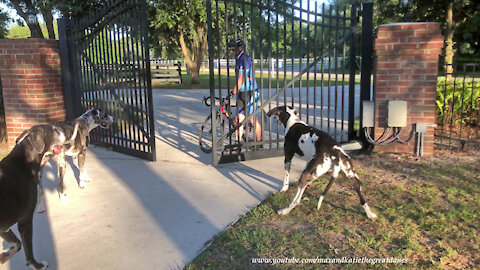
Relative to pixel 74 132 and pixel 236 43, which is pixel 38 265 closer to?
pixel 74 132

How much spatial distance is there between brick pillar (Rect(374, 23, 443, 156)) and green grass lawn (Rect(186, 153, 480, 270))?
1357mm

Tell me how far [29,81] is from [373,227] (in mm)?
6410

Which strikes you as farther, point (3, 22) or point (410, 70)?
point (3, 22)

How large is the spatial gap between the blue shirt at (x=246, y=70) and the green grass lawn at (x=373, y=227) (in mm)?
2019

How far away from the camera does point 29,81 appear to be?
7.12 m

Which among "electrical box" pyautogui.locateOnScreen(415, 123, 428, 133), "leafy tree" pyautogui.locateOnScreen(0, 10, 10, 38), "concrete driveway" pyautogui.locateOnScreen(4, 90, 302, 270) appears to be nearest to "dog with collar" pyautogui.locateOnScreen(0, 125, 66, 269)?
"concrete driveway" pyautogui.locateOnScreen(4, 90, 302, 270)

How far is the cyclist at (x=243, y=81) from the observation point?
609 cm

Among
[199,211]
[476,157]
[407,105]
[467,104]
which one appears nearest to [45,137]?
[199,211]

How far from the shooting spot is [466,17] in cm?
2827

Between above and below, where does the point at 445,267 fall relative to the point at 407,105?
below

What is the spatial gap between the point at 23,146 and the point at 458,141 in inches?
275

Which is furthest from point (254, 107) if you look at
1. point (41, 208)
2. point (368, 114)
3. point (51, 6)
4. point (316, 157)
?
point (51, 6)

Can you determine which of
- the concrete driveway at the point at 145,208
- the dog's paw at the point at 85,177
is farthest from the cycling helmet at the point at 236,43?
the dog's paw at the point at 85,177

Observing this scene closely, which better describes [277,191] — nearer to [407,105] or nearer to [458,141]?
[407,105]
